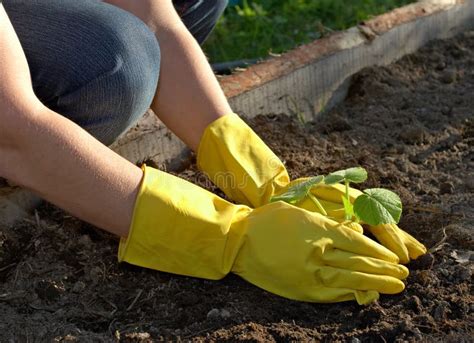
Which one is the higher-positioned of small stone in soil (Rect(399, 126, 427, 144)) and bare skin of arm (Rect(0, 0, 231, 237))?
bare skin of arm (Rect(0, 0, 231, 237))

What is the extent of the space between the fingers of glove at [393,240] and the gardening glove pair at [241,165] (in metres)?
0.16

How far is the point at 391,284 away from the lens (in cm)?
192

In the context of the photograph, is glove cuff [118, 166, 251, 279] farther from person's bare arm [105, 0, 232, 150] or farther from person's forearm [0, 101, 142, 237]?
person's bare arm [105, 0, 232, 150]

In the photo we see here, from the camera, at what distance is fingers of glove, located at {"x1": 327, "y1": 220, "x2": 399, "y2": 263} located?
1902 millimetres

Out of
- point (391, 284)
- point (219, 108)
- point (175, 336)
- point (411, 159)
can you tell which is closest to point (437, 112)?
point (411, 159)

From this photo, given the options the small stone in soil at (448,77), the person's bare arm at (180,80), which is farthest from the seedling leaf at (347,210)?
the small stone in soil at (448,77)

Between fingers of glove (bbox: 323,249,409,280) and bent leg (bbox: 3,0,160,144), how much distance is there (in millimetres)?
662

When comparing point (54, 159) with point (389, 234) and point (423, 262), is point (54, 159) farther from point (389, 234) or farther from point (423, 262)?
point (423, 262)

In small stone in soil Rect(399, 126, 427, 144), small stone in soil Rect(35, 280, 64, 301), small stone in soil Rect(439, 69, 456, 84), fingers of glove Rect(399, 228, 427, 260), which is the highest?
fingers of glove Rect(399, 228, 427, 260)

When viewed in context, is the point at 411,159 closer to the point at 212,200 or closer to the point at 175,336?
the point at 212,200

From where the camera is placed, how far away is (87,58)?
2.14m

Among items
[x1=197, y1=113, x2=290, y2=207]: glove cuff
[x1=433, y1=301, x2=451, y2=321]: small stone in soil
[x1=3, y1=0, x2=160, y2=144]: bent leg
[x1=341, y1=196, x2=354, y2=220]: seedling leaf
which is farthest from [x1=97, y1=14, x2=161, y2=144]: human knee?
[x1=433, y1=301, x2=451, y2=321]: small stone in soil

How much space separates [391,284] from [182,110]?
0.75m

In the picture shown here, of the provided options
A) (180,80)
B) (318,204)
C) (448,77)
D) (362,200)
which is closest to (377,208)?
(362,200)
